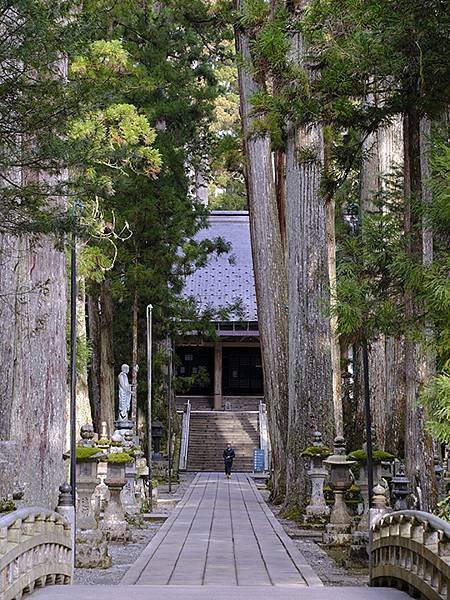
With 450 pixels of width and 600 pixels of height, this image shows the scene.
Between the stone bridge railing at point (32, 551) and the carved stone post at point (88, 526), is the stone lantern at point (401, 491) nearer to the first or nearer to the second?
the stone bridge railing at point (32, 551)

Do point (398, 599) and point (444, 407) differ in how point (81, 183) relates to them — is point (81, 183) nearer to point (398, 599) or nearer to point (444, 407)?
point (444, 407)

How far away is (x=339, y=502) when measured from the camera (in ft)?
42.0

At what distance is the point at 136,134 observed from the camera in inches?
658

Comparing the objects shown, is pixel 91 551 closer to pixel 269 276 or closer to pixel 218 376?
pixel 269 276

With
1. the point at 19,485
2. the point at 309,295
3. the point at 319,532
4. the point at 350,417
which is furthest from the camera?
the point at 350,417

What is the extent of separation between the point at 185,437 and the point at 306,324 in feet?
61.9

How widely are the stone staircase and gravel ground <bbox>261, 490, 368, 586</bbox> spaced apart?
58.7ft

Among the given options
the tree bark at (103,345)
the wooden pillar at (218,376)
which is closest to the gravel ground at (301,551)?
the tree bark at (103,345)

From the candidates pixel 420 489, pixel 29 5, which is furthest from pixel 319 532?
pixel 29 5

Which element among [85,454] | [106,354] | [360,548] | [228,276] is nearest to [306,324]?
[360,548]

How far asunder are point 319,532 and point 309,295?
3.88 metres

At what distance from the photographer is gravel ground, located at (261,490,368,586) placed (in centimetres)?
1016

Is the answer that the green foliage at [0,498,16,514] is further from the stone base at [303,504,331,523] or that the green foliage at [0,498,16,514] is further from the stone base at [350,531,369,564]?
the stone base at [303,504,331,523]

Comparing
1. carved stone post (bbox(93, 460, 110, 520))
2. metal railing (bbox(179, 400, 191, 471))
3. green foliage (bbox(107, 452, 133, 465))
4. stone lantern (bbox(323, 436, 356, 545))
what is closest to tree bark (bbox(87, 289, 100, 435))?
metal railing (bbox(179, 400, 191, 471))
